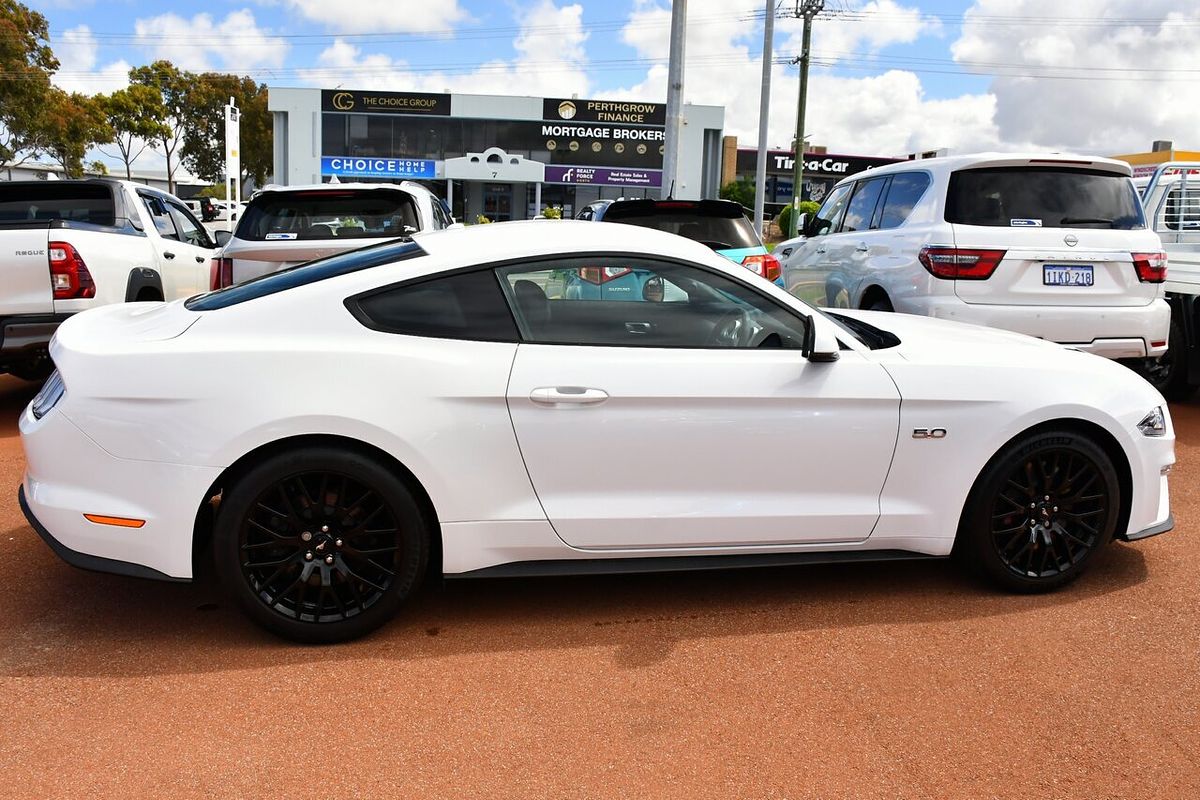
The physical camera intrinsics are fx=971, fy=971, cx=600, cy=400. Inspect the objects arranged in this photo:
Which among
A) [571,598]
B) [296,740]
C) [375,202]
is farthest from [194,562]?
[375,202]

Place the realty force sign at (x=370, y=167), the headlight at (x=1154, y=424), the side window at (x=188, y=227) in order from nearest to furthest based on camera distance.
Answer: the headlight at (x=1154, y=424) < the side window at (x=188, y=227) < the realty force sign at (x=370, y=167)

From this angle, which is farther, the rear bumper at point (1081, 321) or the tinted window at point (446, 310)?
the rear bumper at point (1081, 321)

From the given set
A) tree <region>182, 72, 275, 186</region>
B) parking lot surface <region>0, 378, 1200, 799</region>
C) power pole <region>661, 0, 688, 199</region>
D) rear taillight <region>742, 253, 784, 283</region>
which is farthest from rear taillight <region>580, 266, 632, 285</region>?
tree <region>182, 72, 275, 186</region>

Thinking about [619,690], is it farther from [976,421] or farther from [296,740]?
[976,421]

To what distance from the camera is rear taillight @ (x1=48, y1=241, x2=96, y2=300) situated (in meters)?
6.65

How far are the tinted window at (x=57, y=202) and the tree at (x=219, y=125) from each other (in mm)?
55791

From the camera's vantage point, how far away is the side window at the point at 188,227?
9.37m

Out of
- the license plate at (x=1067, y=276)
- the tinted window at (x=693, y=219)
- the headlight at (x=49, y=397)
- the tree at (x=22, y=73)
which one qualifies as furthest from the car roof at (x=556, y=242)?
the tree at (x=22, y=73)

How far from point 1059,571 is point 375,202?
5.53 m

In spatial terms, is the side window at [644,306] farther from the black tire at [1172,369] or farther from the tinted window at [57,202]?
the tinted window at [57,202]

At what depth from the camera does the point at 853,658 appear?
11.5 ft

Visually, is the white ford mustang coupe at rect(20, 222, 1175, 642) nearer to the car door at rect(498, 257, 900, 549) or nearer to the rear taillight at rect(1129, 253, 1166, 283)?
the car door at rect(498, 257, 900, 549)

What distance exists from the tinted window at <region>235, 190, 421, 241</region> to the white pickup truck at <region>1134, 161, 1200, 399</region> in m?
5.74

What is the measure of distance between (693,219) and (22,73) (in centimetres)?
3775
